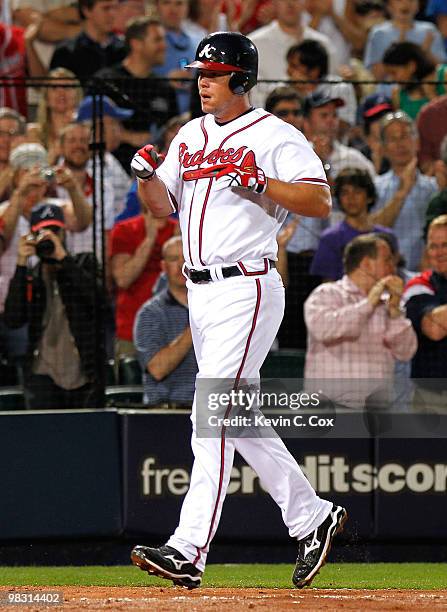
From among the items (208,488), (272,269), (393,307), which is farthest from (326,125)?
(208,488)

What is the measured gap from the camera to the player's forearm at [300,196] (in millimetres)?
5207

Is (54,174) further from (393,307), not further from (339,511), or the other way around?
(339,511)

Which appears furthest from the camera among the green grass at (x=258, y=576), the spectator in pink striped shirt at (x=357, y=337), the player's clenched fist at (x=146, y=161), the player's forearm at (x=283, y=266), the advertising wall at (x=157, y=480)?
the player's forearm at (x=283, y=266)

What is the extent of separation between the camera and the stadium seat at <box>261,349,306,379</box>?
7.65 m

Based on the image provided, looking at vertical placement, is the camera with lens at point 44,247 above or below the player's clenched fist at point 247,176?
below

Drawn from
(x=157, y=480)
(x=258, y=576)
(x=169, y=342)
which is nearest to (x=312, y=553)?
(x=258, y=576)

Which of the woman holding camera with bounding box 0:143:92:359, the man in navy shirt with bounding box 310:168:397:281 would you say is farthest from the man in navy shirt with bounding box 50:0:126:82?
the man in navy shirt with bounding box 310:168:397:281

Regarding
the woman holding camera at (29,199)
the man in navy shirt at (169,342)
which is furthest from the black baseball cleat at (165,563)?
the woman holding camera at (29,199)

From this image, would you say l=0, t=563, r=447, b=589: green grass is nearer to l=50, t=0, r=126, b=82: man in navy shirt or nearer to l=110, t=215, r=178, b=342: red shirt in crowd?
l=110, t=215, r=178, b=342: red shirt in crowd

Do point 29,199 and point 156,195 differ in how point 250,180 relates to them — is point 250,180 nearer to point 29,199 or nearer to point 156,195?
point 156,195

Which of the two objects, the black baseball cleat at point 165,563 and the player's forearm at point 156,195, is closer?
the black baseball cleat at point 165,563

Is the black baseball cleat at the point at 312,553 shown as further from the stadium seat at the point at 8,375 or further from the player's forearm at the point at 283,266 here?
the stadium seat at the point at 8,375

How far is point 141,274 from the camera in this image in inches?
318

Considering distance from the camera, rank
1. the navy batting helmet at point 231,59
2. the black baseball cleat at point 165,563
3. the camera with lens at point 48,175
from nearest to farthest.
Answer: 1. the black baseball cleat at point 165,563
2. the navy batting helmet at point 231,59
3. the camera with lens at point 48,175
